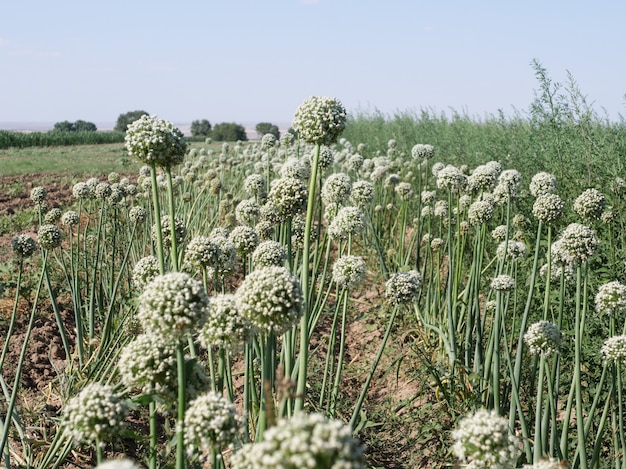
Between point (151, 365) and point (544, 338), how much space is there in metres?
1.75

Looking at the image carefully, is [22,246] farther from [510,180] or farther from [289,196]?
[510,180]

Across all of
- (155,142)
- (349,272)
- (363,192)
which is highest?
(155,142)

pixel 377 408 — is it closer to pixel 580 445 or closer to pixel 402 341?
pixel 402 341

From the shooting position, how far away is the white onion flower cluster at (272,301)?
1920mm

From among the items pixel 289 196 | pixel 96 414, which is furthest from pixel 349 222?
pixel 96 414

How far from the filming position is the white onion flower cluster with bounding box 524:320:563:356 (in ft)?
8.70

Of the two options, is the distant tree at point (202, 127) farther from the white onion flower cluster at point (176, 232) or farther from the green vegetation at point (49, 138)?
the white onion flower cluster at point (176, 232)

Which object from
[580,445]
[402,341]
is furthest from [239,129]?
[580,445]

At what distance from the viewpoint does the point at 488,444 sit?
1634 mm

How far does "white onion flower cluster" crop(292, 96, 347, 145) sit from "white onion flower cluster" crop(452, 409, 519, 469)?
4.45 ft

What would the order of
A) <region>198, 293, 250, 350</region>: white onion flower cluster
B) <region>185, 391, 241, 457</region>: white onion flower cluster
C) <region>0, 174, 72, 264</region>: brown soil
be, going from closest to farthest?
1. <region>185, 391, 241, 457</region>: white onion flower cluster
2. <region>198, 293, 250, 350</region>: white onion flower cluster
3. <region>0, 174, 72, 264</region>: brown soil

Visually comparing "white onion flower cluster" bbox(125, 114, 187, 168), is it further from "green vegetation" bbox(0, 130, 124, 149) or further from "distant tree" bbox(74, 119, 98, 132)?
"distant tree" bbox(74, 119, 98, 132)

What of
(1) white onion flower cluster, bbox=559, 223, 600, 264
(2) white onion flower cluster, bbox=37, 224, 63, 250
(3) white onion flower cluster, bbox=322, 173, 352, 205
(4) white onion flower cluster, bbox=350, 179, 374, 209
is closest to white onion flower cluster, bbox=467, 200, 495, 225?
(4) white onion flower cluster, bbox=350, 179, 374, 209

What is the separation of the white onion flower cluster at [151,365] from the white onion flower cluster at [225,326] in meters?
0.15
